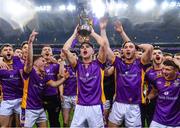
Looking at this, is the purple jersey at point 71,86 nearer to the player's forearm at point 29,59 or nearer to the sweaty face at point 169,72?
the player's forearm at point 29,59

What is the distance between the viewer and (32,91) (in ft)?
25.4

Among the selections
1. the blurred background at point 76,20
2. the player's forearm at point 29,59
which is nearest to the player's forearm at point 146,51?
the player's forearm at point 29,59

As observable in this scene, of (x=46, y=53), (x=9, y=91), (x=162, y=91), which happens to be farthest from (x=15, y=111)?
(x=162, y=91)

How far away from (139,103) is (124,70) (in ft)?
2.39

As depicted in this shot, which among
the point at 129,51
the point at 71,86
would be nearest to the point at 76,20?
the point at 71,86

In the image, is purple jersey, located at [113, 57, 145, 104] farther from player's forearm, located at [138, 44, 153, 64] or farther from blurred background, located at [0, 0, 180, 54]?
blurred background, located at [0, 0, 180, 54]

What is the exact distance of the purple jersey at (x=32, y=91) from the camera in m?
7.69

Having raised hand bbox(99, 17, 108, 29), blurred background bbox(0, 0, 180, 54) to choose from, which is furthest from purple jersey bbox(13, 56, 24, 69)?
blurred background bbox(0, 0, 180, 54)

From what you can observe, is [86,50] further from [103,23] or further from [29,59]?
[29,59]

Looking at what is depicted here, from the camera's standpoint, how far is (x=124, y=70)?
7.31m

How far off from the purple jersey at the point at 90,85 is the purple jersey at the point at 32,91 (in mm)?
1063

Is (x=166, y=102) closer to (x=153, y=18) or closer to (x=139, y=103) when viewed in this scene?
(x=139, y=103)

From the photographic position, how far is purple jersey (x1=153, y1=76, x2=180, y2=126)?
6145mm

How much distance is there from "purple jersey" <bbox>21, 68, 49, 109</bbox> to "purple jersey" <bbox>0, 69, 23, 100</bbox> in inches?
30.4
